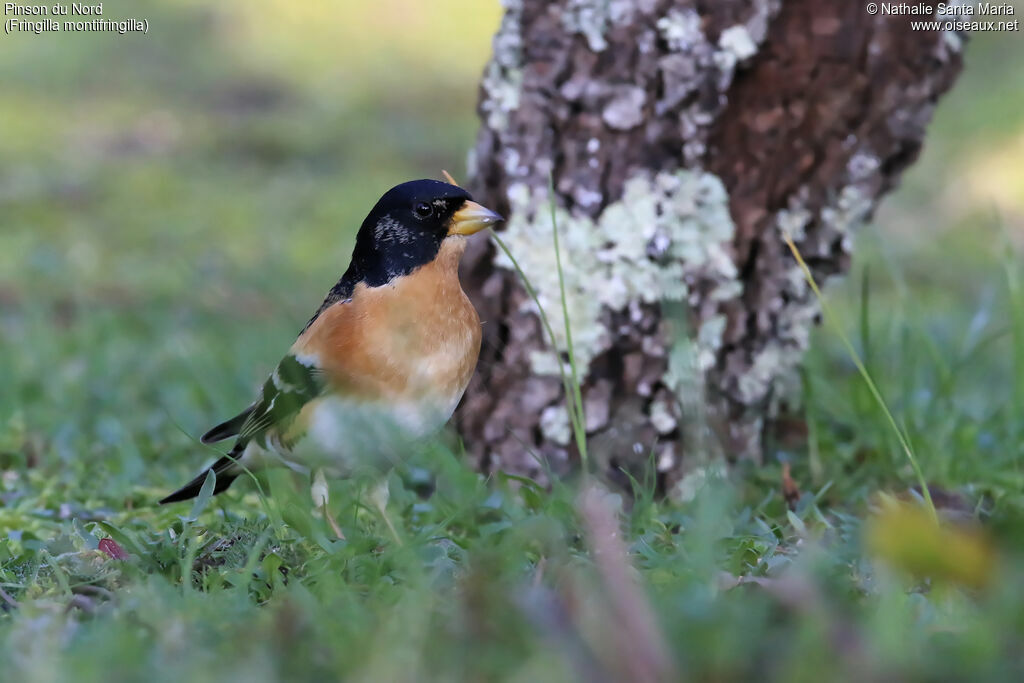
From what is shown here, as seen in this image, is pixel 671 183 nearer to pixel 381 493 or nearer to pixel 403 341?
pixel 403 341

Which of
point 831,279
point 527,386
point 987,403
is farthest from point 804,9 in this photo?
point 987,403

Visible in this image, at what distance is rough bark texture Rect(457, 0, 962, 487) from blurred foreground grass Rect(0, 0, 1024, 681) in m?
0.30

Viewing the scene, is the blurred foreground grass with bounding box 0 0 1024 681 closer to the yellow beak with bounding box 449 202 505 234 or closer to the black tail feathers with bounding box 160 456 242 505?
the black tail feathers with bounding box 160 456 242 505

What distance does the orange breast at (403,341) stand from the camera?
297cm

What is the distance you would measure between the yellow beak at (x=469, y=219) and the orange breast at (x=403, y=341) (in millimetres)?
80

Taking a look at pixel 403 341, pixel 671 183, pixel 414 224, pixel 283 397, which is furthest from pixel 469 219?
pixel 671 183

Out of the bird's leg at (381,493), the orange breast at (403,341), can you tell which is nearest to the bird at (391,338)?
the orange breast at (403,341)

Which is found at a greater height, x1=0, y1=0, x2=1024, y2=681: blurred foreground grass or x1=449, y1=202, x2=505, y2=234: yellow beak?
x1=449, y1=202, x2=505, y2=234: yellow beak

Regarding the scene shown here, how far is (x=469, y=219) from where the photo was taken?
3.16 metres

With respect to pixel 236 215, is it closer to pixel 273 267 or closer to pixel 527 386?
pixel 273 267

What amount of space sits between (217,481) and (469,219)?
994 millimetres

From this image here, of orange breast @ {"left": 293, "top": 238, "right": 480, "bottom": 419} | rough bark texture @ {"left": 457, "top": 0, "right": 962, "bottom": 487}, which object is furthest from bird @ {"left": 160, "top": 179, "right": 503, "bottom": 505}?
rough bark texture @ {"left": 457, "top": 0, "right": 962, "bottom": 487}

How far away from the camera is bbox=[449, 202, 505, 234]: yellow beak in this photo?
123 inches

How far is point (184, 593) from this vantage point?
7.22 ft
